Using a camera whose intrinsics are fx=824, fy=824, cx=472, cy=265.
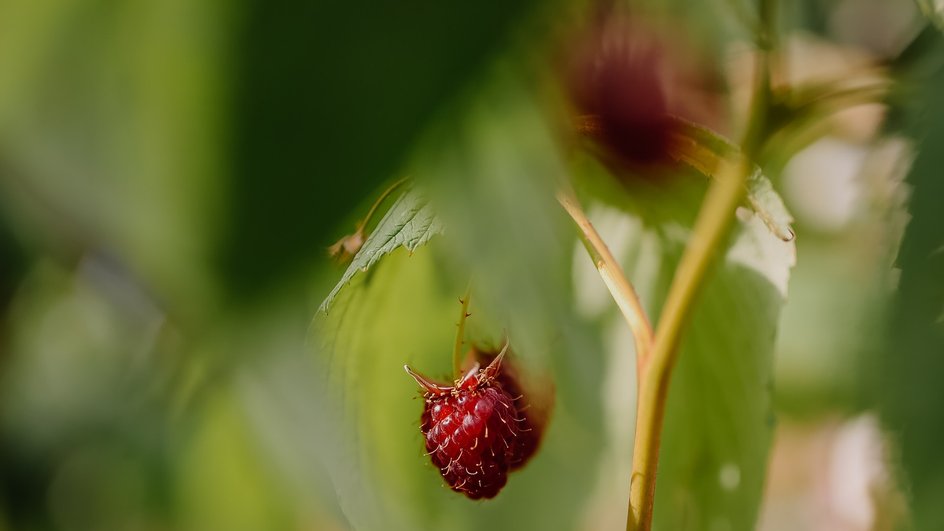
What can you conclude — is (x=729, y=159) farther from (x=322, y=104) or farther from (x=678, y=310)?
(x=322, y=104)

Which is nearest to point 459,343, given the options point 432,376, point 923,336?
point 432,376

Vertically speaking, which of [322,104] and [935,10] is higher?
[935,10]

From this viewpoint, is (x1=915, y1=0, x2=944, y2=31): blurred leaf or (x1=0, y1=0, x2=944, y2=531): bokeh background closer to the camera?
(x1=0, y1=0, x2=944, y2=531): bokeh background

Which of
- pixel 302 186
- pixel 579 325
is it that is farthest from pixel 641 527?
pixel 302 186

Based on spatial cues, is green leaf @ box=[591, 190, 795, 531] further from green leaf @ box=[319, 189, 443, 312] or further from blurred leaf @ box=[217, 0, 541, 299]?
blurred leaf @ box=[217, 0, 541, 299]

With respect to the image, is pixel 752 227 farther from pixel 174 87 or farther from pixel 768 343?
pixel 174 87

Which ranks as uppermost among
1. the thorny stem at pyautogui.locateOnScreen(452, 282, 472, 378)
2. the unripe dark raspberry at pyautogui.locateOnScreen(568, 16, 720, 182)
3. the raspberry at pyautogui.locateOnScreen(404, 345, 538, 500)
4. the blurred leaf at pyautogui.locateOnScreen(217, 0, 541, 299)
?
the unripe dark raspberry at pyautogui.locateOnScreen(568, 16, 720, 182)

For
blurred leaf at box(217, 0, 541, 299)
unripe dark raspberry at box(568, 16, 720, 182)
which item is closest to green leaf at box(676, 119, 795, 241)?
unripe dark raspberry at box(568, 16, 720, 182)
